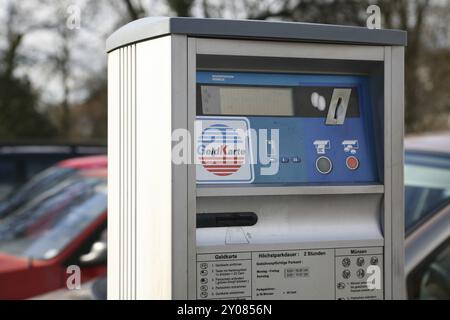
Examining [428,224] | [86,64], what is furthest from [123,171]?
[86,64]

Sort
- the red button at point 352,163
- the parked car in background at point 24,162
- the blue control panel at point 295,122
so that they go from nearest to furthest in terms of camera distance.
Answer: the blue control panel at point 295,122, the red button at point 352,163, the parked car in background at point 24,162

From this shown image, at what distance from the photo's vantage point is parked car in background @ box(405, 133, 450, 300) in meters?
3.45

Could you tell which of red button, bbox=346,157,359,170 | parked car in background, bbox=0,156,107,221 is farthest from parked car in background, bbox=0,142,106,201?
→ red button, bbox=346,157,359,170

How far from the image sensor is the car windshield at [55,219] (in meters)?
4.85

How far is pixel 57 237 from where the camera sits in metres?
4.89

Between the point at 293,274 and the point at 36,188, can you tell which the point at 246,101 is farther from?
the point at 36,188

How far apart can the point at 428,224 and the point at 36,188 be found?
4.01 m

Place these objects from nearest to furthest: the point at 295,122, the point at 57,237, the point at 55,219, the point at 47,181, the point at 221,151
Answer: the point at 221,151, the point at 295,122, the point at 57,237, the point at 55,219, the point at 47,181

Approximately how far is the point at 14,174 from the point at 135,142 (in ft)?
22.6

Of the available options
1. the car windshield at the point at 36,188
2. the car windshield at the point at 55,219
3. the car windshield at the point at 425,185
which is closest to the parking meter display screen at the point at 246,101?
the car windshield at the point at 425,185

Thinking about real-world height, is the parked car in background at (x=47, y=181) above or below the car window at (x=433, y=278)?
above

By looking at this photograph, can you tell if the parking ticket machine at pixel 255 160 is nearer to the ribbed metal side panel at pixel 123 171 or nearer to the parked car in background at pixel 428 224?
the ribbed metal side panel at pixel 123 171

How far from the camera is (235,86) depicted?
2.29 m

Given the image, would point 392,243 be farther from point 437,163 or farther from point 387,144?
point 437,163
